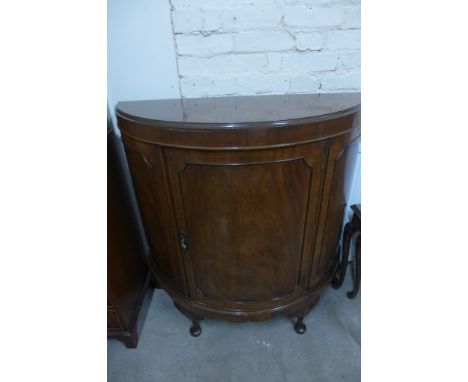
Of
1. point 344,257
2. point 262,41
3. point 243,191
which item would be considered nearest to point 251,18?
point 262,41

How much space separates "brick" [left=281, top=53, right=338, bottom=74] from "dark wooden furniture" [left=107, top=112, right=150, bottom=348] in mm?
759

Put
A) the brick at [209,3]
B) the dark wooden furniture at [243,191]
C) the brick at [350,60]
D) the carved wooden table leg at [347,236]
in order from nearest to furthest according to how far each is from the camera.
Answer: the dark wooden furniture at [243,191] → the brick at [209,3] → the brick at [350,60] → the carved wooden table leg at [347,236]

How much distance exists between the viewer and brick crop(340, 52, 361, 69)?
1053mm

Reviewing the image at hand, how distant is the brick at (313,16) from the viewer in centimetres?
97

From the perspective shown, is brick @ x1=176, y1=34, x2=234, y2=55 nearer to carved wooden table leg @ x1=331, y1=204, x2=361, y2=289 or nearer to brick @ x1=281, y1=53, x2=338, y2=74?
brick @ x1=281, y1=53, x2=338, y2=74

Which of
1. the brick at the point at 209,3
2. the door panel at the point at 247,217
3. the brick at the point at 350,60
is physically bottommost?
the door panel at the point at 247,217

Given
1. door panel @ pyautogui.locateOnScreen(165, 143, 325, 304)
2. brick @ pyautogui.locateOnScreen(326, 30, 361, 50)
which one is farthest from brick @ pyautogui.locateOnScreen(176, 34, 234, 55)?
door panel @ pyautogui.locateOnScreen(165, 143, 325, 304)

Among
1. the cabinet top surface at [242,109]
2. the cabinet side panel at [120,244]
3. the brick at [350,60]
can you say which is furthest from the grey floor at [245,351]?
the brick at [350,60]

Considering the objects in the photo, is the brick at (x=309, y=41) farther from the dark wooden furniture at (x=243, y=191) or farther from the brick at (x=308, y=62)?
the dark wooden furniture at (x=243, y=191)

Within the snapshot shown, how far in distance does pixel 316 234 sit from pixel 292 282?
0.24 m

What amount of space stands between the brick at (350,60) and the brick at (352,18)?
0.09 metres

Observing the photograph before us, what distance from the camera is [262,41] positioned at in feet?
3.30

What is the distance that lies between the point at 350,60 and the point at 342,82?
83mm

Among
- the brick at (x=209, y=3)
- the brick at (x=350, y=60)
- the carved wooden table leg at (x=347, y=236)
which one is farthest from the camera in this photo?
the carved wooden table leg at (x=347, y=236)
